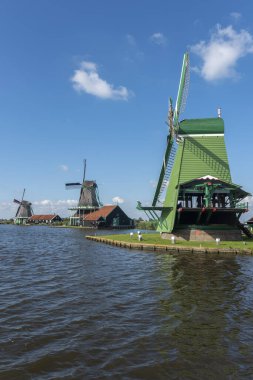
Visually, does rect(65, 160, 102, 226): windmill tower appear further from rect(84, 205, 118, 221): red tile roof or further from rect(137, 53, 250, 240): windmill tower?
rect(137, 53, 250, 240): windmill tower

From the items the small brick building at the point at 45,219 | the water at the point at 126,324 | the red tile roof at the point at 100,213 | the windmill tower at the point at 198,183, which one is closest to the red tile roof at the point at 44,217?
the small brick building at the point at 45,219

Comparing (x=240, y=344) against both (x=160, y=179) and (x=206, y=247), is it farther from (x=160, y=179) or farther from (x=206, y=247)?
(x=160, y=179)

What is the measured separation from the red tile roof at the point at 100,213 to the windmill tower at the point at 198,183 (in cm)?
6076

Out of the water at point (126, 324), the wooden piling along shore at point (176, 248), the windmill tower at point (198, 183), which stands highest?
the windmill tower at point (198, 183)

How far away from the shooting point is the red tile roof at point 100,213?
104719 mm

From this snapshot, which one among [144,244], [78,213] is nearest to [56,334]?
[144,244]

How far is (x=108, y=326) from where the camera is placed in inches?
450

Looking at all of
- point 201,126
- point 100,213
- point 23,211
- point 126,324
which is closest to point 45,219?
point 23,211

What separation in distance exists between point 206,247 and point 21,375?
85.5 ft

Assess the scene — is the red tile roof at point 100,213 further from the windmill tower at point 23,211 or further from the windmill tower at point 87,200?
the windmill tower at point 23,211

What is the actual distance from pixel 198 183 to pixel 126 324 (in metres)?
29.5

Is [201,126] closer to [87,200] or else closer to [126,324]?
[126,324]

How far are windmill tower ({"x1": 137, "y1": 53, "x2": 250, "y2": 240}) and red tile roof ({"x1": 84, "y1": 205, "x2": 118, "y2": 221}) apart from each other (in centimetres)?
6076

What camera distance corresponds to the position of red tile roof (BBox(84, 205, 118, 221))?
104719 mm
